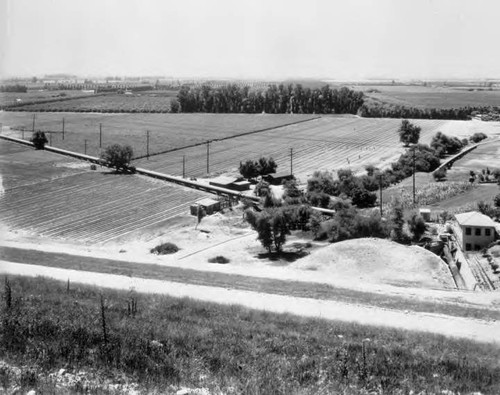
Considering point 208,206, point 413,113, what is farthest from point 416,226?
point 413,113

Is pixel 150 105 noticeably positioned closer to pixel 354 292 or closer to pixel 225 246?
pixel 225 246

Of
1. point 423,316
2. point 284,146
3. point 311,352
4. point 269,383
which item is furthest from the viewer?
point 284,146

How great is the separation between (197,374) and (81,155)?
59536 mm

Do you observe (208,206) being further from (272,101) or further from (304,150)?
(272,101)

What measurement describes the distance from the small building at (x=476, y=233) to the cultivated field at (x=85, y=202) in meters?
19.1

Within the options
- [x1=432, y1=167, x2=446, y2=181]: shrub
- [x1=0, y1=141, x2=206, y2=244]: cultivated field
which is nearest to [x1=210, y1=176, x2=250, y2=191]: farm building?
[x1=0, y1=141, x2=206, y2=244]: cultivated field

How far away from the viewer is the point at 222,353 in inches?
480

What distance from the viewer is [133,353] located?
1171 cm

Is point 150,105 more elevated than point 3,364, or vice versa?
point 150,105

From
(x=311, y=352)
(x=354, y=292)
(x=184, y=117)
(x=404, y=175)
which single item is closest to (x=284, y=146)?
(x=404, y=175)

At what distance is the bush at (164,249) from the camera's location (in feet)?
104

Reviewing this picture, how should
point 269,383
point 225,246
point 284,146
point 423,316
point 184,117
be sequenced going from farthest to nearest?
point 184,117, point 284,146, point 225,246, point 423,316, point 269,383

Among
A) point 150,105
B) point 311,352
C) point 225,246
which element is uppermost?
point 150,105

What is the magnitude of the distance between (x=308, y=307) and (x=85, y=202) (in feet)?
98.3
